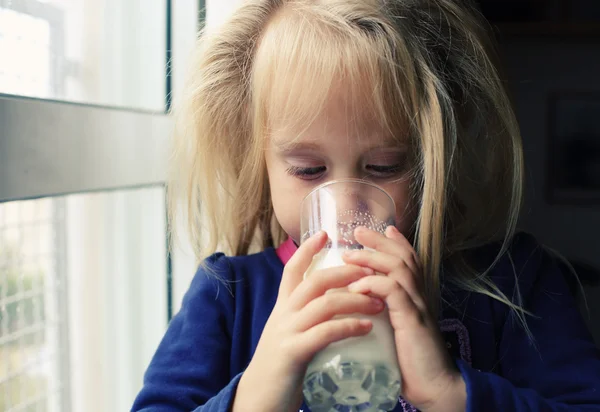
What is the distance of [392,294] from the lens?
70 centimetres

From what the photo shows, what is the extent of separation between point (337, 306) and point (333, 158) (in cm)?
25

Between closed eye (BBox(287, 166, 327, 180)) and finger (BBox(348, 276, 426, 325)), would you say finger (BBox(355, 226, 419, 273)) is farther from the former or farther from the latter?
closed eye (BBox(287, 166, 327, 180))

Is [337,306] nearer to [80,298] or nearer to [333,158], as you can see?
[333,158]

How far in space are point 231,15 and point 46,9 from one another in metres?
0.31

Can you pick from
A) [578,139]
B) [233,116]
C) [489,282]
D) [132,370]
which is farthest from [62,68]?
[578,139]

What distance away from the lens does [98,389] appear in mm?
1100

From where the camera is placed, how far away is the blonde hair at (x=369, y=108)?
879 mm

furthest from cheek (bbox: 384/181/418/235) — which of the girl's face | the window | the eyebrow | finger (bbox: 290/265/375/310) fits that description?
the window

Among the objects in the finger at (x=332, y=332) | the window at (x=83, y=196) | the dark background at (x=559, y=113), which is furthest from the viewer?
the dark background at (x=559, y=113)

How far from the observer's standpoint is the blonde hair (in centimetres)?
88

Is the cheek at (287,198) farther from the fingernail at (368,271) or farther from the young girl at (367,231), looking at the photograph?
the fingernail at (368,271)

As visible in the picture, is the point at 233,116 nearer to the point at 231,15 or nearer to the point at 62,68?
the point at 231,15

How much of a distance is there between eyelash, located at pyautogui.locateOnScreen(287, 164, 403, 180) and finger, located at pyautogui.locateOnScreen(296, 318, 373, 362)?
27cm

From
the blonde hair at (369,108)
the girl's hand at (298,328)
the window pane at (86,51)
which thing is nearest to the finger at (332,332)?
the girl's hand at (298,328)
